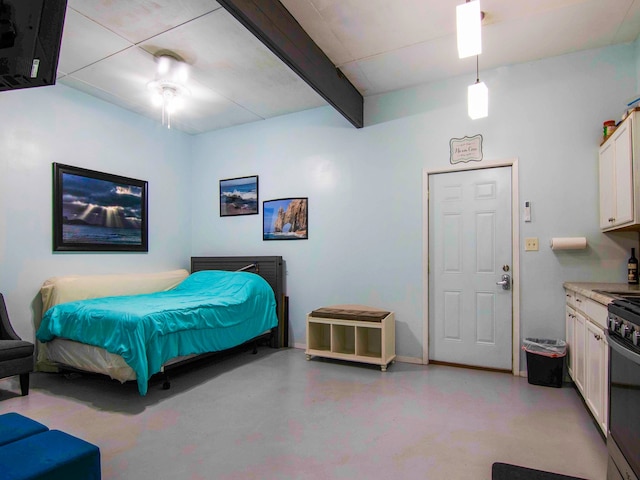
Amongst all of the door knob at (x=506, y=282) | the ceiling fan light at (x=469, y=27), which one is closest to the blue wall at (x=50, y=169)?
the ceiling fan light at (x=469, y=27)

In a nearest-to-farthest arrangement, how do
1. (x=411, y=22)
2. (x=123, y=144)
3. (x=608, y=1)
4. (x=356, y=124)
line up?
1. (x=608, y=1)
2. (x=411, y=22)
3. (x=356, y=124)
4. (x=123, y=144)

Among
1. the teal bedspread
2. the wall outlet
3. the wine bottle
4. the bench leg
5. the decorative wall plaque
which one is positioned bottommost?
the bench leg

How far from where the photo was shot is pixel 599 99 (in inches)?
130

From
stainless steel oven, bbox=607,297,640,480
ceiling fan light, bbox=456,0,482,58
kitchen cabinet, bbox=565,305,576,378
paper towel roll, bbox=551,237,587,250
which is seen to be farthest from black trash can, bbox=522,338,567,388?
ceiling fan light, bbox=456,0,482,58

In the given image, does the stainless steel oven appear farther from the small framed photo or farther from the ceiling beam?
the small framed photo

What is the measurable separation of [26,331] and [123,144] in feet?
7.75

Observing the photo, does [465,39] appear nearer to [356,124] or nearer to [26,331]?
[356,124]

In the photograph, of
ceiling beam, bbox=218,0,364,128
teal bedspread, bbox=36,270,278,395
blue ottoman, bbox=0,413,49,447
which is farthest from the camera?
teal bedspread, bbox=36,270,278,395

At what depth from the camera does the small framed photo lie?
506 cm

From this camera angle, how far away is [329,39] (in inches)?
125

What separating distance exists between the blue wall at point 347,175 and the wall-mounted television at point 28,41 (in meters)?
2.81

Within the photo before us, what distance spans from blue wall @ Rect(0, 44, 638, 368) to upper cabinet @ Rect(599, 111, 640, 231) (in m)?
0.18

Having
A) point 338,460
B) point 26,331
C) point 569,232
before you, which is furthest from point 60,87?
point 569,232

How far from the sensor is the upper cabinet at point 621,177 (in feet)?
8.39
